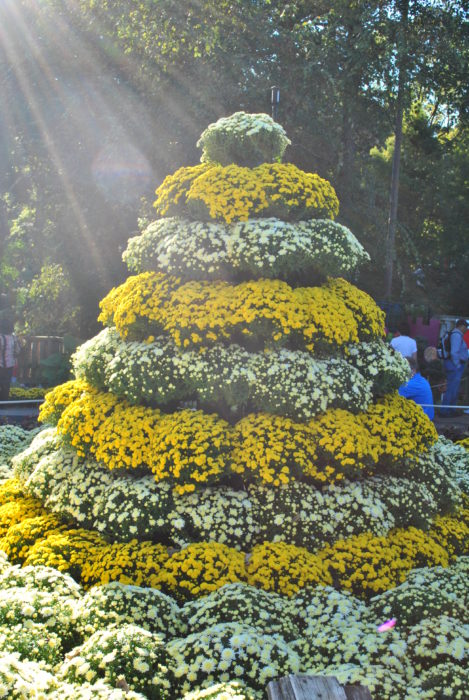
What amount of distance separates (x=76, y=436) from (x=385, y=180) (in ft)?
90.0

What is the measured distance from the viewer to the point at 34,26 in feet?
57.1

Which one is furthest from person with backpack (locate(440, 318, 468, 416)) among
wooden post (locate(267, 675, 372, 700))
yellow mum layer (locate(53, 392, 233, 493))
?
wooden post (locate(267, 675, 372, 700))

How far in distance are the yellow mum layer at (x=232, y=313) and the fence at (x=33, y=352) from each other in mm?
13080

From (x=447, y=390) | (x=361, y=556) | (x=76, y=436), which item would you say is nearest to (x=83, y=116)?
(x=447, y=390)

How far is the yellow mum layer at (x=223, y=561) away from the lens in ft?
13.5

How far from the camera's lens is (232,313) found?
16.2 ft

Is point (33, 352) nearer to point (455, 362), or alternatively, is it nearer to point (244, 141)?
point (455, 362)

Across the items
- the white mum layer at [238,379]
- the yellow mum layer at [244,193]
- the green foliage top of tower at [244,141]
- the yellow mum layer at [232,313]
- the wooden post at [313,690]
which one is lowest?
the wooden post at [313,690]

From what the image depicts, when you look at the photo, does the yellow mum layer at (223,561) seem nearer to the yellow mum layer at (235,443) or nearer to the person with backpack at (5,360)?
the yellow mum layer at (235,443)

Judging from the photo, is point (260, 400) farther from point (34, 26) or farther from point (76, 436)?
point (34, 26)

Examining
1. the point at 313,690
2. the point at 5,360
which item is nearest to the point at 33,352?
the point at 5,360

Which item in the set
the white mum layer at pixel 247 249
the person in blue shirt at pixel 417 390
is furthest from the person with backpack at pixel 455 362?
the white mum layer at pixel 247 249

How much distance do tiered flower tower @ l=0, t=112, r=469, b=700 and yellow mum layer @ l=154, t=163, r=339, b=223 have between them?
0.06 ft

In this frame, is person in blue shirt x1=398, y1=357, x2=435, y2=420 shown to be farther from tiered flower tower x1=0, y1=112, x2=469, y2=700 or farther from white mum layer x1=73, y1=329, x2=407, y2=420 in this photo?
white mum layer x1=73, y1=329, x2=407, y2=420
